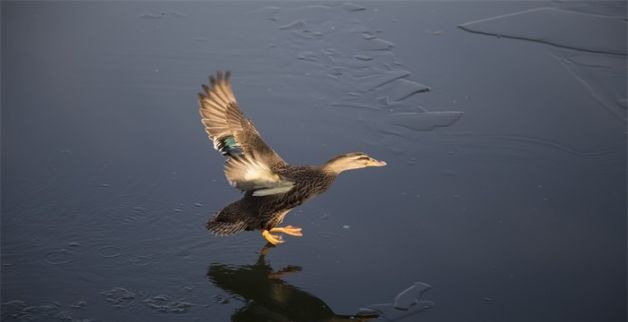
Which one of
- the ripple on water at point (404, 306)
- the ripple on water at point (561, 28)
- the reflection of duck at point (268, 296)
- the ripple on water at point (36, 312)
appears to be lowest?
the ripple on water at point (404, 306)

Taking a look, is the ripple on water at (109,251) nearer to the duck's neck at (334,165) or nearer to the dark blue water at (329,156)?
the dark blue water at (329,156)

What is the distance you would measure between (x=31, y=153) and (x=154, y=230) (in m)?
1.29

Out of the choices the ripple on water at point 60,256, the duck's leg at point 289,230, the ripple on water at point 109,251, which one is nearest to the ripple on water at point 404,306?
the duck's leg at point 289,230

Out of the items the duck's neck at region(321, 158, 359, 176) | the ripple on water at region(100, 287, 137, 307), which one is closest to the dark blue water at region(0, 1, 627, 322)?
the ripple on water at region(100, 287, 137, 307)

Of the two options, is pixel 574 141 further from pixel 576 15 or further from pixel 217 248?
pixel 217 248

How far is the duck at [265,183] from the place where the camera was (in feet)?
14.4

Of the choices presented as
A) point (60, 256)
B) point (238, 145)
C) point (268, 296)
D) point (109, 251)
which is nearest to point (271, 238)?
point (268, 296)

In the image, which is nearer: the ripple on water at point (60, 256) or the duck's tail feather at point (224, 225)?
the ripple on water at point (60, 256)

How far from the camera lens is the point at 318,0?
7844 mm

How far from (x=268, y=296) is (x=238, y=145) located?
1.17m

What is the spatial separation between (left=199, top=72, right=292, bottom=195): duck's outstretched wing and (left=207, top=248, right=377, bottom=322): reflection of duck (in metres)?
0.46

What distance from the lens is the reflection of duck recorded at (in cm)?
405

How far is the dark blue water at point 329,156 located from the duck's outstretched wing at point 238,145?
37cm

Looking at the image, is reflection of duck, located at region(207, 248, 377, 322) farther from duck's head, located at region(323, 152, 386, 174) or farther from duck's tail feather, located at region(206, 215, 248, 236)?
duck's head, located at region(323, 152, 386, 174)
